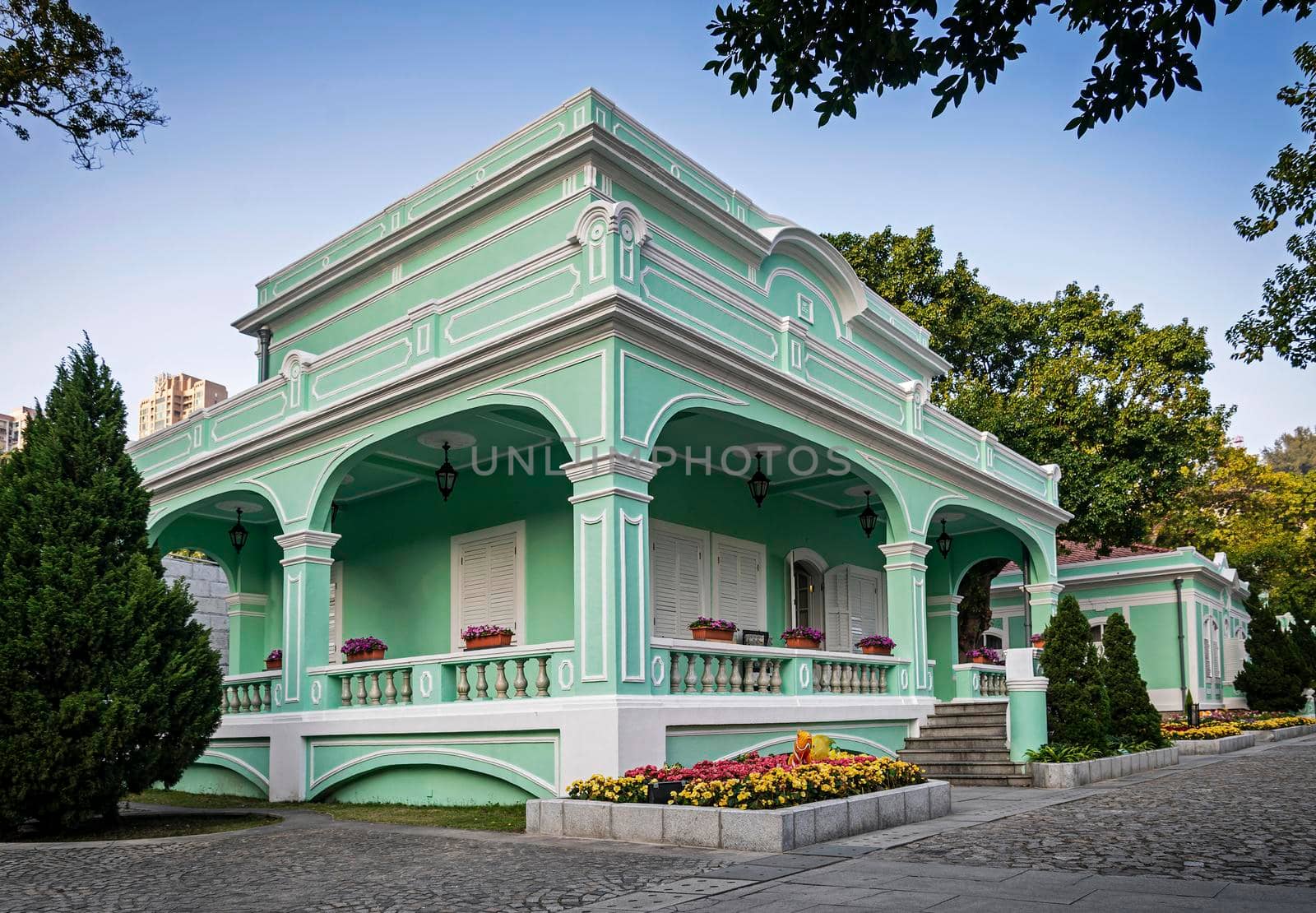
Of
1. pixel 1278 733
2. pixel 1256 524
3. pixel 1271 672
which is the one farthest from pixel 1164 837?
pixel 1256 524

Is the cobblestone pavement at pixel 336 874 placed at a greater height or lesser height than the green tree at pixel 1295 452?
lesser

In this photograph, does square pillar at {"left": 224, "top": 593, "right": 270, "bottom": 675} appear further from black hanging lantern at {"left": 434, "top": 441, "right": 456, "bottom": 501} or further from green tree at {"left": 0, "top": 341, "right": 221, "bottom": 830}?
Result: green tree at {"left": 0, "top": 341, "right": 221, "bottom": 830}

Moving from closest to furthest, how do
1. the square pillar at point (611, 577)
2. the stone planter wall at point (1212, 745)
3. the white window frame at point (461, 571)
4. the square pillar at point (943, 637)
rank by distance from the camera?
the square pillar at point (611, 577), the white window frame at point (461, 571), the stone planter wall at point (1212, 745), the square pillar at point (943, 637)

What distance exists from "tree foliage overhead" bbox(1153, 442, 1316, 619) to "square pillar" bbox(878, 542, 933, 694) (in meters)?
25.7

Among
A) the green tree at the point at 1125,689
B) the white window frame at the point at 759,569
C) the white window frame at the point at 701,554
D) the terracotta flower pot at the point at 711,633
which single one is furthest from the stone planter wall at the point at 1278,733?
the terracotta flower pot at the point at 711,633

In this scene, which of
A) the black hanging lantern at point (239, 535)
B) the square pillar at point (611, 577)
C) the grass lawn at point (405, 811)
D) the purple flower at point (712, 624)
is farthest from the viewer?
the black hanging lantern at point (239, 535)

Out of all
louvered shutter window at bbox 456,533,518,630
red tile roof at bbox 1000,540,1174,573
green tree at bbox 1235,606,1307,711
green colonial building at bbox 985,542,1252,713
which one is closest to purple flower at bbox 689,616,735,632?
louvered shutter window at bbox 456,533,518,630

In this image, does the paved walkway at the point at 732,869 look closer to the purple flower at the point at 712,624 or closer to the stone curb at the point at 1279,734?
the purple flower at the point at 712,624

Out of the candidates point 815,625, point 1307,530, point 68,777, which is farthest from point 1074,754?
point 1307,530

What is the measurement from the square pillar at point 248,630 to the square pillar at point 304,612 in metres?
4.77

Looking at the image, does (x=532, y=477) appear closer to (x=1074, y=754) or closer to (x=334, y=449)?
(x=334, y=449)

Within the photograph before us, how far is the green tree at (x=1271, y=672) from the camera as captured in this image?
2623 centimetres

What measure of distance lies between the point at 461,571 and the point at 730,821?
7.77 metres

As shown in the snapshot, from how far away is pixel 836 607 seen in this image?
17078mm
